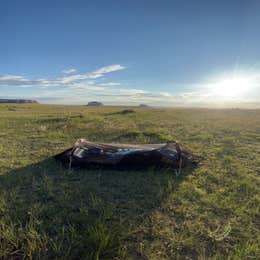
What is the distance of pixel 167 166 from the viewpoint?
473cm

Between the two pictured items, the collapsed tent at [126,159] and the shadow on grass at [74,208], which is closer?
the shadow on grass at [74,208]

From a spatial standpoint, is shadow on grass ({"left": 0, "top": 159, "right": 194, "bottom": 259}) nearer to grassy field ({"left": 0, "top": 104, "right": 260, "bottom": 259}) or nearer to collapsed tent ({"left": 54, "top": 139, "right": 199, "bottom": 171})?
grassy field ({"left": 0, "top": 104, "right": 260, "bottom": 259})

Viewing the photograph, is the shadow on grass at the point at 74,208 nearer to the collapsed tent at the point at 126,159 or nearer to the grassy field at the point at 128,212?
the grassy field at the point at 128,212

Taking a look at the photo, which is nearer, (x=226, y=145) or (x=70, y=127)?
(x=226, y=145)

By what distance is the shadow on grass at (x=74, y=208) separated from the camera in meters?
2.27

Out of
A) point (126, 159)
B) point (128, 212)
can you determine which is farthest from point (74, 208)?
point (126, 159)

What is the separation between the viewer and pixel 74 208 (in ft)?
10.3

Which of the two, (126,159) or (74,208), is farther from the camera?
(126,159)

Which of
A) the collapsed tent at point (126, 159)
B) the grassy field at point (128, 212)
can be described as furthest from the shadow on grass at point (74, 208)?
the collapsed tent at point (126, 159)

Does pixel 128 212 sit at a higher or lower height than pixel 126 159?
Answer: lower

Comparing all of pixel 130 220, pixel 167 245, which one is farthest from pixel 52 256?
pixel 167 245

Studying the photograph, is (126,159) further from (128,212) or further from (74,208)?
(74,208)

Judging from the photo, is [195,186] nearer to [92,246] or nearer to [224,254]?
[224,254]

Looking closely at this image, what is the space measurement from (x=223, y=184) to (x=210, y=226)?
5.46 ft
